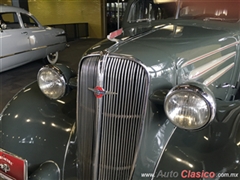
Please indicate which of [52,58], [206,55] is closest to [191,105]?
[206,55]

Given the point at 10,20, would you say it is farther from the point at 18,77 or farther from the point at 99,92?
the point at 99,92

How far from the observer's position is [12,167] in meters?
1.83

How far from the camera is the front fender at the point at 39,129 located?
200 cm

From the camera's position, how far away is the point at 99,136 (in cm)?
176

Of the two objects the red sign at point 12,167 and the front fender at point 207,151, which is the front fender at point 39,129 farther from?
the front fender at point 207,151

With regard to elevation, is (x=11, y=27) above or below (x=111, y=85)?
below

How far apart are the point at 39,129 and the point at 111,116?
29.8 inches

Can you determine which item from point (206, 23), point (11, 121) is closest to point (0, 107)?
point (11, 121)

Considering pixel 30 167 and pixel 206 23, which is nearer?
pixel 30 167

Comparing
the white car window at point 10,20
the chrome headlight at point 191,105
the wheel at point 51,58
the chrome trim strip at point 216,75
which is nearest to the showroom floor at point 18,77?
the wheel at point 51,58

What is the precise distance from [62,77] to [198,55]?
109cm

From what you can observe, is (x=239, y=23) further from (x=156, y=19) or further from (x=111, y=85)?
(x=111, y=85)

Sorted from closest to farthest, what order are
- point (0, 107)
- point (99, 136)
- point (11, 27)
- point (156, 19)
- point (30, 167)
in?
1. point (99, 136)
2. point (30, 167)
3. point (156, 19)
4. point (0, 107)
5. point (11, 27)

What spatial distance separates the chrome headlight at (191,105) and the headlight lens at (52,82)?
933mm
